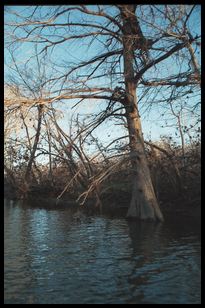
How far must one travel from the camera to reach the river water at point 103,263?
786cm

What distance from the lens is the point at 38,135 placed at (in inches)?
1106

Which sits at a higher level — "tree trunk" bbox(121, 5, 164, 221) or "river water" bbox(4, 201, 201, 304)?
"tree trunk" bbox(121, 5, 164, 221)

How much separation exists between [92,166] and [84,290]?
13238 mm

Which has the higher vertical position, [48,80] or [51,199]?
[48,80]

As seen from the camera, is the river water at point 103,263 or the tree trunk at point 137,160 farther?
the tree trunk at point 137,160

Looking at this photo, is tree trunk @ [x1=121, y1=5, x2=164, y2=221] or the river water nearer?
the river water

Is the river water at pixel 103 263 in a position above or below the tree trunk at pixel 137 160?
below

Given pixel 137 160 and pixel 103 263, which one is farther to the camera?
pixel 137 160

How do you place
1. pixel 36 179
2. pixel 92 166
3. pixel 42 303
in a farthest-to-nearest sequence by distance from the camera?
pixel 36 179, pixel 92 166, pixel 42 303

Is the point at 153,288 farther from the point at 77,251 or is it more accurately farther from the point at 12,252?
the point at 12,252

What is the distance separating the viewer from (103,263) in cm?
1042

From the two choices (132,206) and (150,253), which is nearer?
(150,253)

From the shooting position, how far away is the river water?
25.8 ft
